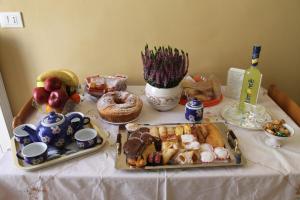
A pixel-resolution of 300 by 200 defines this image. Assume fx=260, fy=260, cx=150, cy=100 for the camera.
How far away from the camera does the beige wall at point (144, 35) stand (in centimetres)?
138

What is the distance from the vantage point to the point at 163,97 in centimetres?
113

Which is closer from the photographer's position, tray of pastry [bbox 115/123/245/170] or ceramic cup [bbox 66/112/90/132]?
tray of pastry [bbox 115/123/245/170]

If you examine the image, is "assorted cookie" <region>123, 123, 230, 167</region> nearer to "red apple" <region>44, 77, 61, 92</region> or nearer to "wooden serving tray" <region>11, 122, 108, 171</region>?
"wooden serving tray" <region>11, 122, 108, 171</region>

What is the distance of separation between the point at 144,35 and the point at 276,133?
0.85 metres

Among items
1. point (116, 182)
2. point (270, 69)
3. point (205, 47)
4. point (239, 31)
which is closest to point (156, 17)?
point (205, 47)

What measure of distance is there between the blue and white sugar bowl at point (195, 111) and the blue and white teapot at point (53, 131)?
481 millimetres

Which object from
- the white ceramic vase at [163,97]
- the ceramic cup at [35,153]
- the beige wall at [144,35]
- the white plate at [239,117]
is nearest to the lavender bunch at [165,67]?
the white ceramic vase at [163,97]

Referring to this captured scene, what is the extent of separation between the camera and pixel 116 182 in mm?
835

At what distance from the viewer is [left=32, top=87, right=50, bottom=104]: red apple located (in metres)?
1.10

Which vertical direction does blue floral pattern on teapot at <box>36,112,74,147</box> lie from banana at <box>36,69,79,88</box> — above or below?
below

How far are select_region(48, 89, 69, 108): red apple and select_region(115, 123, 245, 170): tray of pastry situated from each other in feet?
0.95

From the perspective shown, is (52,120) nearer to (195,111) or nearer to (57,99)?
(57,99)

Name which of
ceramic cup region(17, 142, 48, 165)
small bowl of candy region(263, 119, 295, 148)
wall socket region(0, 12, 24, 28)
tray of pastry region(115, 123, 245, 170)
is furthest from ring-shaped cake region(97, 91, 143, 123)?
wall socket region(0, 12, 24, 28)

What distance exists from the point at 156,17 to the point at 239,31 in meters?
0.46
